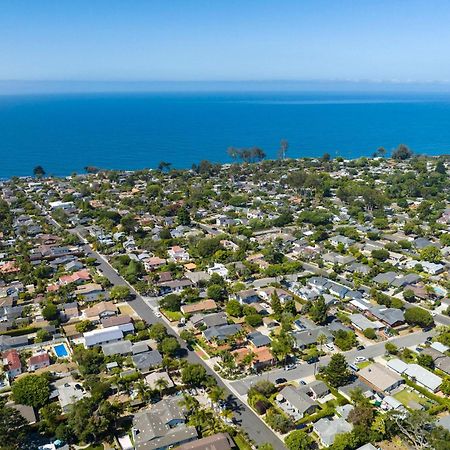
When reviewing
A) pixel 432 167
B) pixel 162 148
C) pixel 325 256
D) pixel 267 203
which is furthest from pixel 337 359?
pixel 162 148

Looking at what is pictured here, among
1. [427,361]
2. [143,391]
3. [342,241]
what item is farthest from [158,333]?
[342,241]

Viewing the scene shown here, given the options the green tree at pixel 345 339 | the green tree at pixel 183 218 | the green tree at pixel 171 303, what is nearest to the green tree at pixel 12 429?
the green tree at pixel 171 303

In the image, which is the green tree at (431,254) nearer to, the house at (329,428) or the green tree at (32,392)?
the house at (329,428)

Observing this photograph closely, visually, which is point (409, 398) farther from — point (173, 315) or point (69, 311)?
point (69, 311)

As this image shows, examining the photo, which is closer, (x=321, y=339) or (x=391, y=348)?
(x=391, y=348)

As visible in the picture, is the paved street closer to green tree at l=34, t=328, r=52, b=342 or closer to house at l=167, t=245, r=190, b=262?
green tree at l=34, t=328, r=52, b=342

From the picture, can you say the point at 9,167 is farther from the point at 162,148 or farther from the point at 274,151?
the point at 274,151
